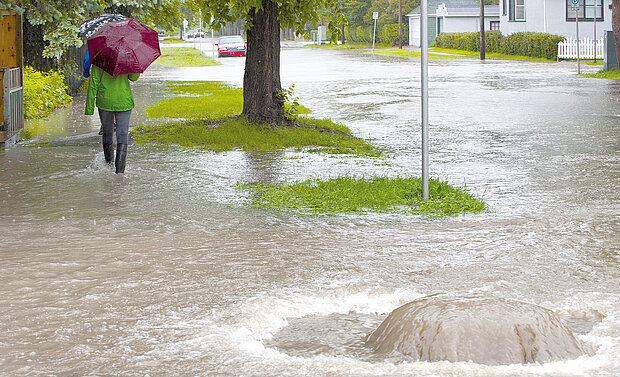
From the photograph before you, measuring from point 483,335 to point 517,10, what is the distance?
166 feet

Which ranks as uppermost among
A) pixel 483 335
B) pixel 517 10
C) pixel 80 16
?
pixel 517 10

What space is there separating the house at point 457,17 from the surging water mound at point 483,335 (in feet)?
209

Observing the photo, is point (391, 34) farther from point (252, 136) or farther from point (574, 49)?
point (252, 136)

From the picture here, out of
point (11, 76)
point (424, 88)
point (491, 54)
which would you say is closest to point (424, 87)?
point (424, 88)

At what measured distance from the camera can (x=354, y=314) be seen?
552 centimetres

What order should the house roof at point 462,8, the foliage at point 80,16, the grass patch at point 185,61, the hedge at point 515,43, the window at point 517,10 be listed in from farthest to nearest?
the house roof at point 462,8, the window at point 517,10, the grass patch at point 185,61, the hedge at point 515,43, the foliage at point 80,16

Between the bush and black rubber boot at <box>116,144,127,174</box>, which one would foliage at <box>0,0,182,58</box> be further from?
black rubber boot at <box>116,144,127,174</box>

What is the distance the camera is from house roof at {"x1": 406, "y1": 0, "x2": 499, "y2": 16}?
66.2 m

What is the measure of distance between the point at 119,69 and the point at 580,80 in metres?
21.9

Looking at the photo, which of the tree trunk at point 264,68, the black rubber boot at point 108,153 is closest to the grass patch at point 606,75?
the tree trunk at point 264,68

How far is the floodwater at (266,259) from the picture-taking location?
4793 millimetres

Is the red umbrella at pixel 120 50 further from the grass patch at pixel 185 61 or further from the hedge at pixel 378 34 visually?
the hedge at pixel 378 34

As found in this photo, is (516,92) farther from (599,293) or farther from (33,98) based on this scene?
(599,293)

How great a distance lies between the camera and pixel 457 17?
67375 mm
